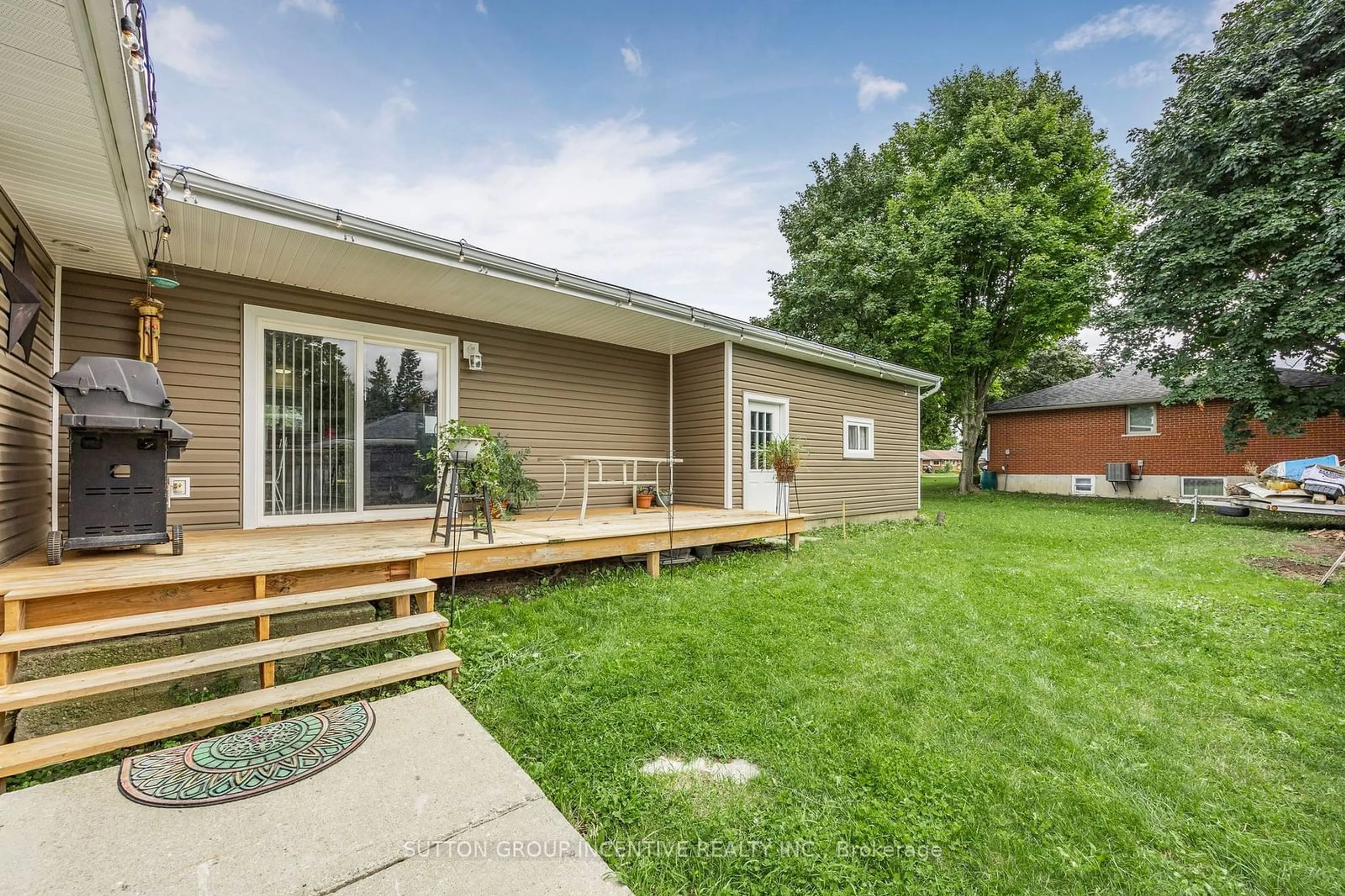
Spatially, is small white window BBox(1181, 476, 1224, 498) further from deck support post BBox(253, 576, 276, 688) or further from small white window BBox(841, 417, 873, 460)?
deck support post BBox(253, 576, 276, 688)

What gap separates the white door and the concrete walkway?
17.5 feet

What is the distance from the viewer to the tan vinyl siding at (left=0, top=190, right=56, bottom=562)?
2645 mm

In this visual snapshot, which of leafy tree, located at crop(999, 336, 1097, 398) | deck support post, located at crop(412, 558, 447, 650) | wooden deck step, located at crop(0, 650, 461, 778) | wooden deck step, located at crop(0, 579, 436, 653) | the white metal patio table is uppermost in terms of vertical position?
leafy tree, located at crop(999, 336, 1097, 398)

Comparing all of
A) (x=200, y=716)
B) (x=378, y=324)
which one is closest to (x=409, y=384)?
(x=378, y=324)

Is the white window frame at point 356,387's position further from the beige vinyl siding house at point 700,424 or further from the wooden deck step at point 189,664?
the beige vinyl siding house at point 700,424

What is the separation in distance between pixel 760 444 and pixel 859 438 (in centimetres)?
270

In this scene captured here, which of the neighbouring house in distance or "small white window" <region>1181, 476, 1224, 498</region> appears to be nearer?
"small white window" <region>1181, 476, 1224, 498</region>

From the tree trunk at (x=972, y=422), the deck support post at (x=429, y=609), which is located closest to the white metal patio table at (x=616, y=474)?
the deck support post at (x=429, y=609)

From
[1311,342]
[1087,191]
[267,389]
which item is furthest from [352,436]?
[1087,191]

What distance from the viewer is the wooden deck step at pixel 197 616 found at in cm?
191

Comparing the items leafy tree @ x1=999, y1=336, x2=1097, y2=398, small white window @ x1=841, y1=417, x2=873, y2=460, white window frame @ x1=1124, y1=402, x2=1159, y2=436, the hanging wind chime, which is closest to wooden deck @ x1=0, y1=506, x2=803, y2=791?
the hanging wind chime

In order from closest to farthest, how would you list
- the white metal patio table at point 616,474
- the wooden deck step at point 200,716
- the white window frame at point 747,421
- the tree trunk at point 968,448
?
the wooden deck step at point 200,716, the white metal patio table at point 616,474, the white window frame at point 747,421, the tree trunk at point 968,448

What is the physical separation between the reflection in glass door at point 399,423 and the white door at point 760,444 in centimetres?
366

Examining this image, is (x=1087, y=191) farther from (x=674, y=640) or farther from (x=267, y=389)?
(x=267, y=389)
